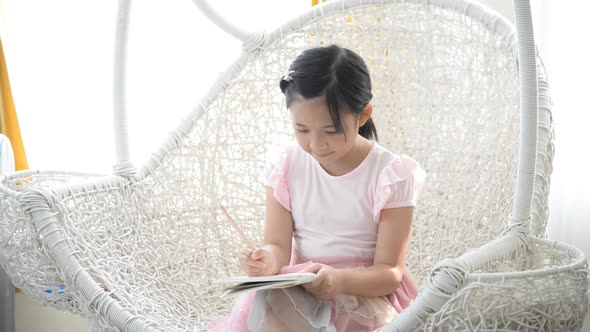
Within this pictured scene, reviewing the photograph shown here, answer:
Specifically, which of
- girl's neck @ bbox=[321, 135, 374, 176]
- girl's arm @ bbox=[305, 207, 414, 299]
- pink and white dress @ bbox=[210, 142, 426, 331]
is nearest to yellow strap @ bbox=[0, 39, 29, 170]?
pink and white dress @ bbox=[210, 142, 426, 331]

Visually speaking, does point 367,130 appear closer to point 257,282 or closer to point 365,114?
point 365,114

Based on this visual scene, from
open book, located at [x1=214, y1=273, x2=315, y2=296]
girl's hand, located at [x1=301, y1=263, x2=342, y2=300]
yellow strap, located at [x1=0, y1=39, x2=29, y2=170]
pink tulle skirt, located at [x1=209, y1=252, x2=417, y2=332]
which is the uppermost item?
yellow strap, located at [x1=0, y1=39, x2=29, y2=170]

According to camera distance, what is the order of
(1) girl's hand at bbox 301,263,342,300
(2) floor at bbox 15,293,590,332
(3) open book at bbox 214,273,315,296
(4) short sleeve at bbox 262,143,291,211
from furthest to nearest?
(2) floor at bbox 15,293,590,332 < (4) short sleeve at bbox 262,143,291,211 < (1) girl's hand at bbox 301,263,342,300 < (3) open book at bbox 214,273,315,296

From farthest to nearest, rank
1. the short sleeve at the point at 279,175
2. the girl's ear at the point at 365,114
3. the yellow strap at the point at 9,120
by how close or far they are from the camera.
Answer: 1. the yellow strap at the point at 9,120
2. the short sleeve at the point at 279,175
3. the girl's ear at the point at 365,114

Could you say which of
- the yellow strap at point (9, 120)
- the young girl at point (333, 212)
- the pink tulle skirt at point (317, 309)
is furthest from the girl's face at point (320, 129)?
the yellow strap at point (9, 120)

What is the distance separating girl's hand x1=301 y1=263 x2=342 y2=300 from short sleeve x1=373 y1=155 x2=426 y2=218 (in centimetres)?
18

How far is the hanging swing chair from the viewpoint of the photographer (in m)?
1.21

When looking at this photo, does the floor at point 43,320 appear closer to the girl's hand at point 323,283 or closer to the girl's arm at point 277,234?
the girl's arm at point 277,234

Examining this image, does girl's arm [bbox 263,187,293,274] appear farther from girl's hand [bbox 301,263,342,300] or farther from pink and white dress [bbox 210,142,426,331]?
girl's hand [bbox 301,263,342,300]

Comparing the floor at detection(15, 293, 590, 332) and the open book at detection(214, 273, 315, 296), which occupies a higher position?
the open book at detection(214, 273, 315, 296)

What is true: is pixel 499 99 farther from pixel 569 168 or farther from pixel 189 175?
pixel 189 175

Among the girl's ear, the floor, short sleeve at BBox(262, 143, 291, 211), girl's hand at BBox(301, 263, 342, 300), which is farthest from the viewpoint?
the floor

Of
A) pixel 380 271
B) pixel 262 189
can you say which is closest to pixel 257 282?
pixel 380 271

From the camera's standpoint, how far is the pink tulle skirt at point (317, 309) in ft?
3.79
